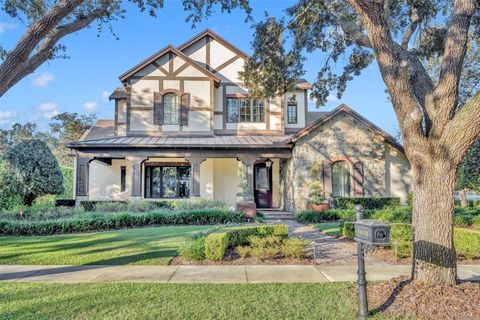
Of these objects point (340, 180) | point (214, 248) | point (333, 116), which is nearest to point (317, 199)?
point (340, 180)

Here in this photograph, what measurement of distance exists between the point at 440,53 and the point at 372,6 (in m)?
6.15

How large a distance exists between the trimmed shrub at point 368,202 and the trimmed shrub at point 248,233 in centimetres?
734

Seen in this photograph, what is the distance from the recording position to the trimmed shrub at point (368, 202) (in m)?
15.3

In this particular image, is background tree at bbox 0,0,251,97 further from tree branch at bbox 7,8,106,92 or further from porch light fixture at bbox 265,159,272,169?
porch light fixture at bbox 265,159,272,169

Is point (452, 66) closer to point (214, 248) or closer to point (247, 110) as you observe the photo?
point (214, 248)

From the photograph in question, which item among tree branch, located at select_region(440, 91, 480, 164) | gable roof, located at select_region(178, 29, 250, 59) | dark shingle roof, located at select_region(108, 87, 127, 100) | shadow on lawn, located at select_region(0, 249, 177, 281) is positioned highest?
gable roof, located at select_region(178, 29, 250, 59)

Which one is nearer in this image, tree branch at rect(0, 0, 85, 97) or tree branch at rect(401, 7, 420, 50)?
tree branch at rect(0, 0, 85, 97)

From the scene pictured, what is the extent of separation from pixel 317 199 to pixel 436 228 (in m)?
10.2

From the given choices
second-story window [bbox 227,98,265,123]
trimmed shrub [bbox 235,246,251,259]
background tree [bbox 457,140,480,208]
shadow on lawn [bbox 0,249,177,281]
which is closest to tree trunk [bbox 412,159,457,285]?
trimmed shrub [bbox 235,246,251,259]

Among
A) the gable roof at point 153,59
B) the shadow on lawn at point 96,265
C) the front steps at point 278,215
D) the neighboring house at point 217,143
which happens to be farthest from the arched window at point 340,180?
the shadow on lawn at point 96,265

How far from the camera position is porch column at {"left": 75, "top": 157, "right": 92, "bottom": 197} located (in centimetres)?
1669

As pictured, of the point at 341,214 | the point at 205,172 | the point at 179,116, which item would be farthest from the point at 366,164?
the point at 179,116

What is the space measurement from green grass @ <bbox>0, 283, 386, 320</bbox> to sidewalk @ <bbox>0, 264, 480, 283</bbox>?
445 millimetres

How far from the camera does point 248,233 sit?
339 inches
